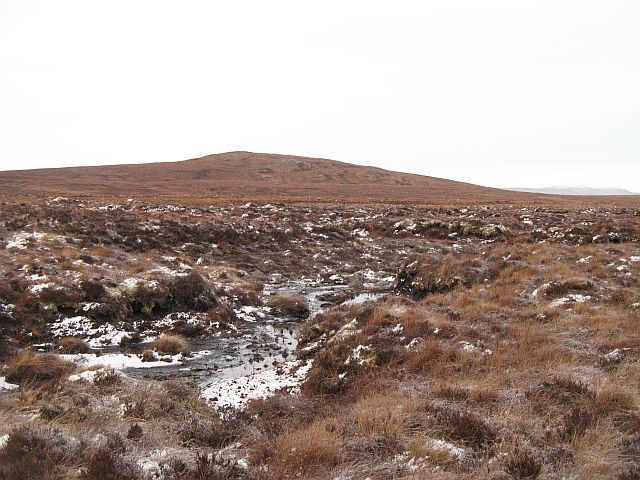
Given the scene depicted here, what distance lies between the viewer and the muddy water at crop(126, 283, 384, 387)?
987cm

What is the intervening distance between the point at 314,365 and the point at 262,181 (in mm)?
92480

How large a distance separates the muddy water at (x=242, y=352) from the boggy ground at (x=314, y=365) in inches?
3.5

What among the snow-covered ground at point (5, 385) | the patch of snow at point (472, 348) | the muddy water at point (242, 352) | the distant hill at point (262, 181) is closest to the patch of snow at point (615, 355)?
the patch of snow at point (472, 348)

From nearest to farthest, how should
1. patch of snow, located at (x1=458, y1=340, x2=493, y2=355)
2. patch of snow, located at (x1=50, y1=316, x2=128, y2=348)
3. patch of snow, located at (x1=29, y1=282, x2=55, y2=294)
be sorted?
patch of snow, located at (x1=458, y1=340, x2=493, y2=355) < patch of snow, located at (x1=50, y1=316, x2=128, y2=348) < patch of snow, located at (x1=29, y1=282, x2=55, y2=294)

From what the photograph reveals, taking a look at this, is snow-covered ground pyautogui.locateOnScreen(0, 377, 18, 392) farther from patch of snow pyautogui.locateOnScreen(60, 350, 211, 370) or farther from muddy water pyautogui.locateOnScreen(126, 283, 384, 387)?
muddy water pyautogui.locateOnScreen(126, 283, 384, 387)

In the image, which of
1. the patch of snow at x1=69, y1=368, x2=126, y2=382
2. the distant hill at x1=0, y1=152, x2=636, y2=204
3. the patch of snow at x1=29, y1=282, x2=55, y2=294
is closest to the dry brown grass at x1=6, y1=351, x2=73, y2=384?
the patch of snow at x1=69, y1=368, x2=126, y2=382

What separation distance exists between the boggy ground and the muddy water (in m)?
0.09

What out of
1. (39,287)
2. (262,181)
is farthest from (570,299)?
(262,181)

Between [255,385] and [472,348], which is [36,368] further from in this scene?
[472,348]

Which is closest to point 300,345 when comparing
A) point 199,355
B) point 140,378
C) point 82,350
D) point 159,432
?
point 199,355

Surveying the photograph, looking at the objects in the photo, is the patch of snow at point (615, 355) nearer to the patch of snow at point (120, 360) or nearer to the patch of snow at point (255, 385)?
the patch of snow at point (255, 385)

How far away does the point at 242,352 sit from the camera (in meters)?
11.5

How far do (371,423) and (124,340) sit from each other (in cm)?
805

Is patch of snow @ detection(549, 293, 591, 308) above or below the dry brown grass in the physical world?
above
